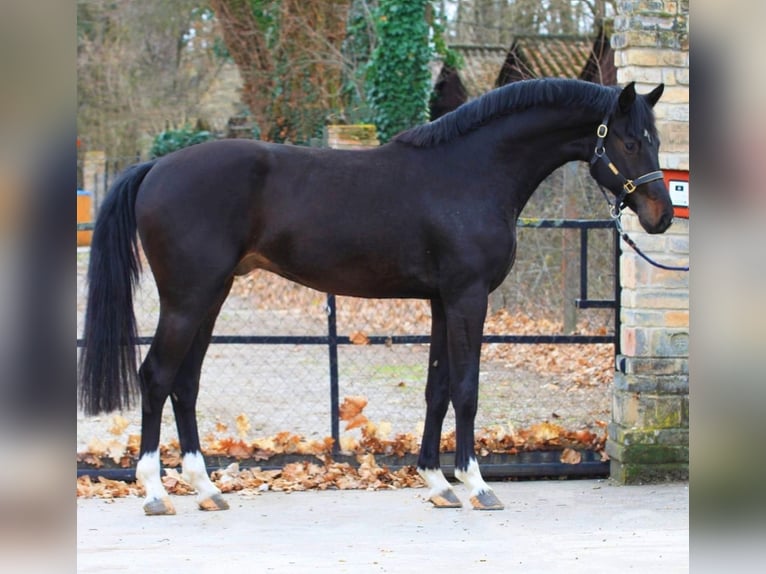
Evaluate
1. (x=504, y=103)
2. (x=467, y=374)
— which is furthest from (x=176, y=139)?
(x=467, y=374)

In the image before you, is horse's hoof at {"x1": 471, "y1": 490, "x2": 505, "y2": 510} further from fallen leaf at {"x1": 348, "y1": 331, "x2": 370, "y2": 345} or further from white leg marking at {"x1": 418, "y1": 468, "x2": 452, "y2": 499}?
fallen leaf at {"x1": 348, "y1": 331, "x2": 370, "y2": 345}

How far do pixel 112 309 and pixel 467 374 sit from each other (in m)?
1.81

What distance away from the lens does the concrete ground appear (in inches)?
157

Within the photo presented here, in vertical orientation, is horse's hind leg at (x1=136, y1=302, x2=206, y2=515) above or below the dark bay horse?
below

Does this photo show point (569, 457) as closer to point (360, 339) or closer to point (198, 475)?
point (360, 339)

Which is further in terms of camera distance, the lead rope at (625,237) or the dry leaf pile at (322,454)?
the dry leaf pile at (322,454)

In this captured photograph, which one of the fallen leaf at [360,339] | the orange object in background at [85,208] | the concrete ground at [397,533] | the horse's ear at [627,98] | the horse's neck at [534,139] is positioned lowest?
the concrete ground at [397,533]

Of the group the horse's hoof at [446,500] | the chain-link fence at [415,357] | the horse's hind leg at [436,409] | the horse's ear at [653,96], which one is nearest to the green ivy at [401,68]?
the chain-link fence at [415,357]

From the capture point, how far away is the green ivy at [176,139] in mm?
21250

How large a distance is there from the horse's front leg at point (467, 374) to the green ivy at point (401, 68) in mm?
8531

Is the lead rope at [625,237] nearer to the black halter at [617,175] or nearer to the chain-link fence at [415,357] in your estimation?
the black halter at [617,175]

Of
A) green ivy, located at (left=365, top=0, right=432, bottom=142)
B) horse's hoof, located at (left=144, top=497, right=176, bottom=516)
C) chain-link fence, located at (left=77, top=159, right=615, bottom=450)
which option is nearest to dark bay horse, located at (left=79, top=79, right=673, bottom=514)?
horse's hoof, located at (left=144, top=497, right=176, bottom=516)

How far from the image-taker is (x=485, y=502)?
495 cm

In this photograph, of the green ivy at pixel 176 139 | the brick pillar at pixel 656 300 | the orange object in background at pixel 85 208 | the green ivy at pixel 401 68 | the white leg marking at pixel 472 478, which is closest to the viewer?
the white leg marking at pixel 472 478
